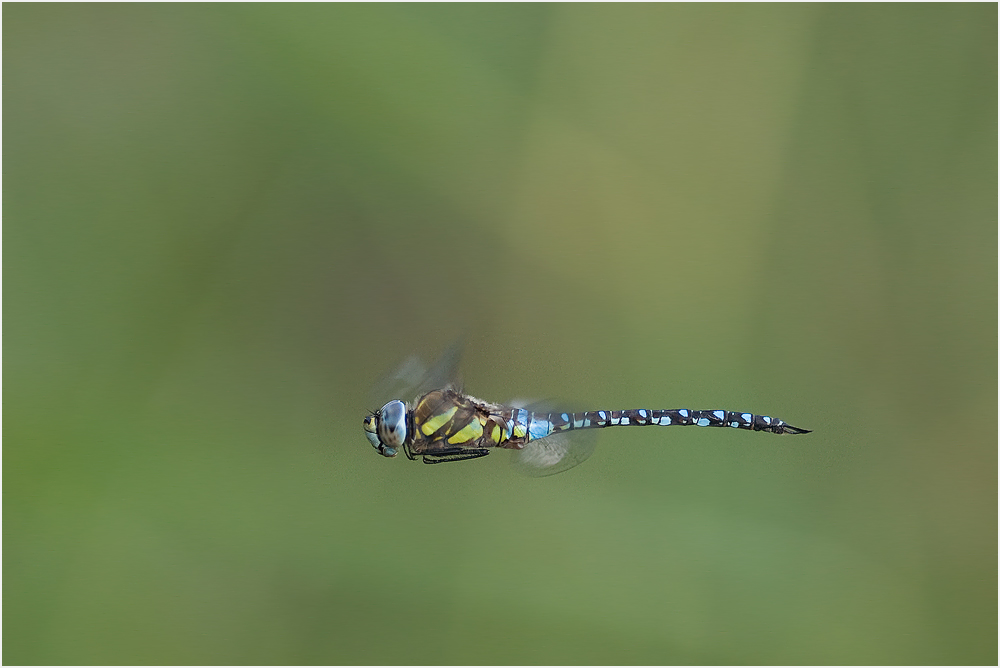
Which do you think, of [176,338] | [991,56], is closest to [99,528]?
[176,338]

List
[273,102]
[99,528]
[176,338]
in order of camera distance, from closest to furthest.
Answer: [99,528] → [176,338] → [273,102]

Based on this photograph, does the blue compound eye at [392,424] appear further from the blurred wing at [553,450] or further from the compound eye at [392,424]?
the blurred wing at [553,450]

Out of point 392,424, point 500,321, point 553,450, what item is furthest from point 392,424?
point 500,321

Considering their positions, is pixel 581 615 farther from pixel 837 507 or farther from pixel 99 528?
pixel 99 528

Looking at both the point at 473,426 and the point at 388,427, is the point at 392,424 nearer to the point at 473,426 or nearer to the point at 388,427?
the point at 388,427

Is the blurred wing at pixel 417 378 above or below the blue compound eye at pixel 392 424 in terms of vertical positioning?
above

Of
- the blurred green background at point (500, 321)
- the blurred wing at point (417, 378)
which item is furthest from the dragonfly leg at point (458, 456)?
the blurred wing at point (417, 378)
